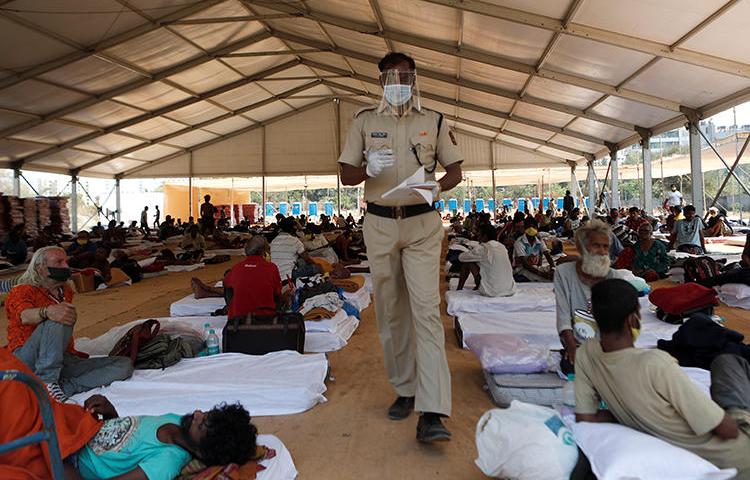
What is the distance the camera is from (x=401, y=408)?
3010 mm

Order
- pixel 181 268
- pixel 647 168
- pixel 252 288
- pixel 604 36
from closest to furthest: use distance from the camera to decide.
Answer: pixel 252 288
pixel 604 36
pixel 181 268
pixel 647 168

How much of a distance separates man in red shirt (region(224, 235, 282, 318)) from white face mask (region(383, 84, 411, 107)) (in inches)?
85.7

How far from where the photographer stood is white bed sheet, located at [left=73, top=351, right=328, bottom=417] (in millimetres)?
3270

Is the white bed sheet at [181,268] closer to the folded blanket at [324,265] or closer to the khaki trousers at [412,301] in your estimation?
the folded blanket at [324,265]

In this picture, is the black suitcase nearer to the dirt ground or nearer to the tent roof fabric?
the dirt ground

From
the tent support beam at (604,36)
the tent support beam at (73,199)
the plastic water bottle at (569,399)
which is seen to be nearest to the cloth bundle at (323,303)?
the plastic water bottle at (569,399)

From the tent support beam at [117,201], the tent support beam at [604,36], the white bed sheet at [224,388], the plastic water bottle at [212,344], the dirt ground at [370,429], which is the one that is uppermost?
the tent support beam at [604,36]

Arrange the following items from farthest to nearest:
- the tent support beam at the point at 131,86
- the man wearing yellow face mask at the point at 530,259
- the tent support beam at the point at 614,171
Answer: the tent support beam at the point at 614,171 < the tent support beam at the point at 131,86 < the man wearing yellow face mask at the point at 530,259

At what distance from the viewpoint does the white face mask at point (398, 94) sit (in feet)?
9.20

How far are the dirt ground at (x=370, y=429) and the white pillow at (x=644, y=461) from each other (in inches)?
27.2

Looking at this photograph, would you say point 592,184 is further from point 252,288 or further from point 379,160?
point 379,160

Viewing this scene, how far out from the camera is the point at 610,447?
5.94 ft

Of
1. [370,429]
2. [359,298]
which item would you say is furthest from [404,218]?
[359,298]

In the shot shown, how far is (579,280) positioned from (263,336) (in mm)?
2297
